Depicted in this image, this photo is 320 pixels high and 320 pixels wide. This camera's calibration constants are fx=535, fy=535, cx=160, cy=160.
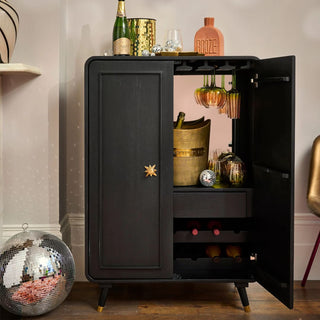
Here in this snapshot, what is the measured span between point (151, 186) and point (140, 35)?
915mm

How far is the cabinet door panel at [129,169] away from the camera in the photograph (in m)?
2.84

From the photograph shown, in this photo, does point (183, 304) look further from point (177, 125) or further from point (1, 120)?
point (1, 120)

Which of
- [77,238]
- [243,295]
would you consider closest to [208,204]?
[243,295]

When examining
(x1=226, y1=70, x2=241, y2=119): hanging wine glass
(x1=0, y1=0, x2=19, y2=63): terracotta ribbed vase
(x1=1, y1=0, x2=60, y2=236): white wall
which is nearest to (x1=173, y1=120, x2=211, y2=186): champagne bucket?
(x1=226, y1=70, x2=241, y2=119): hanging wine glass

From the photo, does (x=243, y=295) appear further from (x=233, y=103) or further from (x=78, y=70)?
(x=78, y=70)

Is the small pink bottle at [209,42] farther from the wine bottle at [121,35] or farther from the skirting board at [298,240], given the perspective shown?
the skirting board at [298,240]

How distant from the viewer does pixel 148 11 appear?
3426 mm

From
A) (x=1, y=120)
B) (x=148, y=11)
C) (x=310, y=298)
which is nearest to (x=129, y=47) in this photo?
(x=148, y=11)

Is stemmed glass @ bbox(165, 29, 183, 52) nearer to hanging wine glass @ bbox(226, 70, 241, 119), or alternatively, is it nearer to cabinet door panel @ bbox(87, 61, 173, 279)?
cabinet door panel @ bbox(87, 61, 173, 279)

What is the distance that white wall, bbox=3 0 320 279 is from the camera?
3.28m

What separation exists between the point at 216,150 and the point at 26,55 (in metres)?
1.29

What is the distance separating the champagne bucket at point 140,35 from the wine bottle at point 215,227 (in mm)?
1068

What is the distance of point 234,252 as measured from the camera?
9.97 feet

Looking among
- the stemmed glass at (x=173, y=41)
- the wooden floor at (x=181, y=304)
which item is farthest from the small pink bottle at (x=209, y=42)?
the wooden floor at (x=181, y=304)
